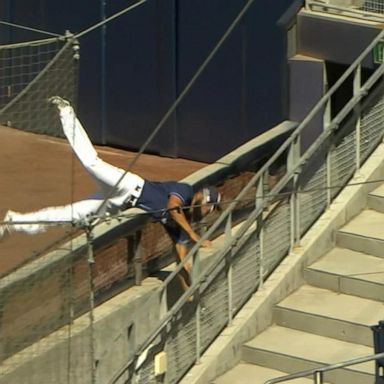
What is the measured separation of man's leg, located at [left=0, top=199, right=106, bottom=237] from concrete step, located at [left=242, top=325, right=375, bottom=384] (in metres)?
1.63

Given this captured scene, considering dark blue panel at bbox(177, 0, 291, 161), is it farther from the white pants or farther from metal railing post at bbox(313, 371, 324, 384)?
metal railing post at bbox(313, 371, 324, 384)

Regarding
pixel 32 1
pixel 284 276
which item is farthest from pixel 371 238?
pixel 32 1

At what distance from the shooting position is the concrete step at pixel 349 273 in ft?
41.0

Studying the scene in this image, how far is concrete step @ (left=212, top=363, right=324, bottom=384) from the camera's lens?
12.0 m

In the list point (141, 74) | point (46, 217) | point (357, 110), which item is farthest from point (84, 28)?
point (46, 217)

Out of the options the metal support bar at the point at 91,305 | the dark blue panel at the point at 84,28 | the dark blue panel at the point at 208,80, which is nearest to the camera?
the metal support bar at the point at 91,305

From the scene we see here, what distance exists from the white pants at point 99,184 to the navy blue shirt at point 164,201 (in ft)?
0.23

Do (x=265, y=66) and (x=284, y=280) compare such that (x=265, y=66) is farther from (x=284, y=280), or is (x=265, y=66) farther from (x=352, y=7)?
(x=284, y=280)

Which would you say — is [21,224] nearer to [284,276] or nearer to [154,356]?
[154,356]

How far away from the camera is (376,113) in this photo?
1372 centimetres

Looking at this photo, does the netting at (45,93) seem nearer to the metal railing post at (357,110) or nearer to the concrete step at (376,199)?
the metal railing post at (357,110)

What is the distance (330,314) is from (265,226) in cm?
98

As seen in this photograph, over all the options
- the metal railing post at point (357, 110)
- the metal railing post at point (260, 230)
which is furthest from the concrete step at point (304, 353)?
the metal railing post at point (357, 110)

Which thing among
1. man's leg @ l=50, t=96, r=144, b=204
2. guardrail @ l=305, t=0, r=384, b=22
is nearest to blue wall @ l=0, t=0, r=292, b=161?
guardrail @ l=305, t=0, r=384, b=22
